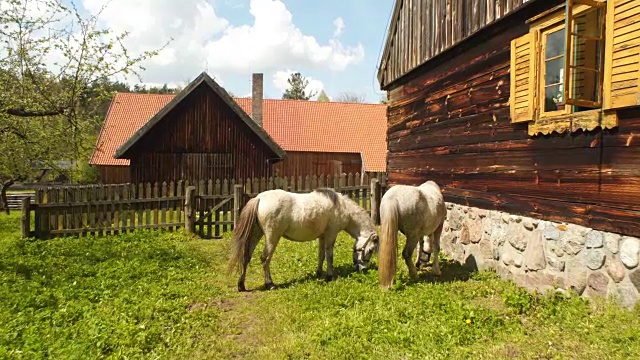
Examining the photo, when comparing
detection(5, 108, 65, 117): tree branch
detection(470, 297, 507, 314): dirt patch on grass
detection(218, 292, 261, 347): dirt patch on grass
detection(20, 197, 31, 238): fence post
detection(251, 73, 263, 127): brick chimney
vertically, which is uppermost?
detection(251, 73, 263, 127): brick chimney

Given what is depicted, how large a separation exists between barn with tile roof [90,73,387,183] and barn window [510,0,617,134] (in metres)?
11.1

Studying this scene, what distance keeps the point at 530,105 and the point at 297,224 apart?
4134mm

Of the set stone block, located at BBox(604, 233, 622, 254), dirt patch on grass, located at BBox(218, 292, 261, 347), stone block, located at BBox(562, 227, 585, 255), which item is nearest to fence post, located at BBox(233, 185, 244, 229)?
dirt patch on grass, located at BBox(218, 292, 261, 347)

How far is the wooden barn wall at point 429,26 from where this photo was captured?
23.5 ft

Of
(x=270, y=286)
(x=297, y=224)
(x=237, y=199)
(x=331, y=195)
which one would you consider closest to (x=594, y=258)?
(x=331, y=195)

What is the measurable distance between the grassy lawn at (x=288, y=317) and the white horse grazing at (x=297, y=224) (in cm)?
48

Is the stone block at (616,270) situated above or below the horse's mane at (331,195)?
below

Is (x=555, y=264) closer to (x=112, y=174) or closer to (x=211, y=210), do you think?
(x=211, y=210)

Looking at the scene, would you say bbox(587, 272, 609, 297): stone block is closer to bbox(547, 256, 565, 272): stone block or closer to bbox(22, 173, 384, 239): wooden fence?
bbox(547, 256, 565, 272): stone block

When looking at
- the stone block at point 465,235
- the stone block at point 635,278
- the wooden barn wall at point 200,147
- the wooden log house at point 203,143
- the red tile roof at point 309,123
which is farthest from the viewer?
the red tile roof at point 309,123

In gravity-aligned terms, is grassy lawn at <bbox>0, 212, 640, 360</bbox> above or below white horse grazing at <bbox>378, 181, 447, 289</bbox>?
below

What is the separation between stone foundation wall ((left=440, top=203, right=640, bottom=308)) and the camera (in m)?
4.68

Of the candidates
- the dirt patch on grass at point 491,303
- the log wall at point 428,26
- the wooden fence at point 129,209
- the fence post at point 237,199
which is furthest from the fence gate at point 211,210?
the dirt patch on grass at point 491,303

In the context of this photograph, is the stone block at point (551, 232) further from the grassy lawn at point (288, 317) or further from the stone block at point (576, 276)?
the grassy lawn at point (288, 317)
